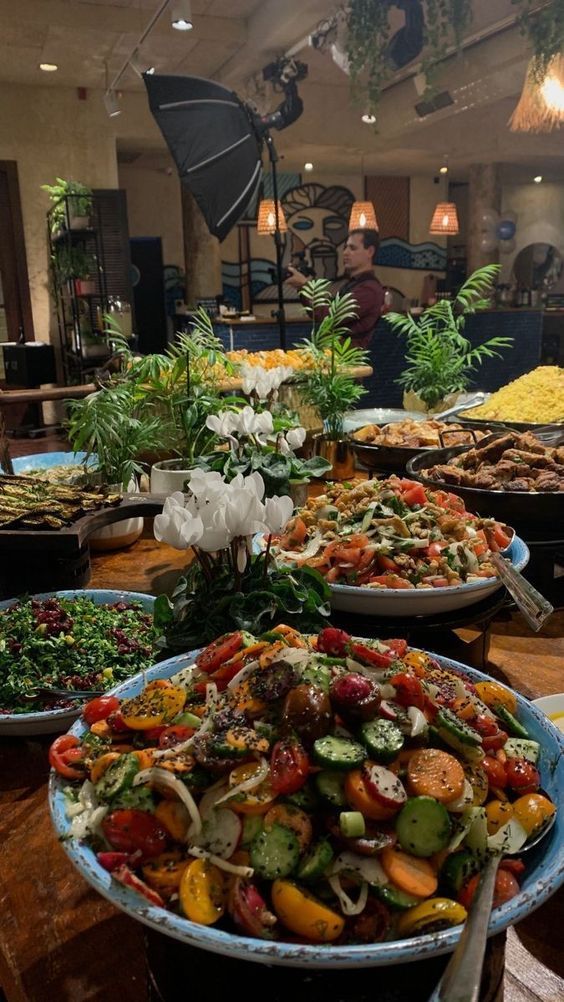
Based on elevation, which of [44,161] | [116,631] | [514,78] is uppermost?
[514,78]

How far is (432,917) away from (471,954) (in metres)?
0.08

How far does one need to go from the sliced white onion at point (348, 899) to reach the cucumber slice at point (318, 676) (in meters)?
0.18

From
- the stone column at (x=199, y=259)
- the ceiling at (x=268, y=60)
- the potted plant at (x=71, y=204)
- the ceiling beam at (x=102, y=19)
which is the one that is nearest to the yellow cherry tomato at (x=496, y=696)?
the ceiling at (x=268, y=60)


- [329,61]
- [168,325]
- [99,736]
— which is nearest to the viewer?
[99,736]

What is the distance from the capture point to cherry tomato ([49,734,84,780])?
78 cm

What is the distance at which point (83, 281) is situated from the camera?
25.2 feet

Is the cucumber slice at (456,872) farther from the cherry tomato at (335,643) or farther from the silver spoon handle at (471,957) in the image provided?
the cherry tomato at (335,643)

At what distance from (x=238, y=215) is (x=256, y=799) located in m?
3.49

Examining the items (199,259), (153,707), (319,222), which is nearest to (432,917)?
(153,707)

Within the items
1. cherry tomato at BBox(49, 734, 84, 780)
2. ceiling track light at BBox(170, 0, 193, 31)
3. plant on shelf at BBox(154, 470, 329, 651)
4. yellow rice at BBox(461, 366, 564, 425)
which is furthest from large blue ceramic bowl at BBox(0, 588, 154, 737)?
→ ceiling track light at BBox(170, 0, 193, 31)

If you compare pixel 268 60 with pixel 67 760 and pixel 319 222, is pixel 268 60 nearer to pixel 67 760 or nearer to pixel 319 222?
pixel 319 222

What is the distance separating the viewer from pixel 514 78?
734 cm

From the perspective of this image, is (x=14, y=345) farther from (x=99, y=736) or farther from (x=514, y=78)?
(x=99, y=736)

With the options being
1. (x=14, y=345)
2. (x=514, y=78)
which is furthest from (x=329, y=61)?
(x=14, y=345)
